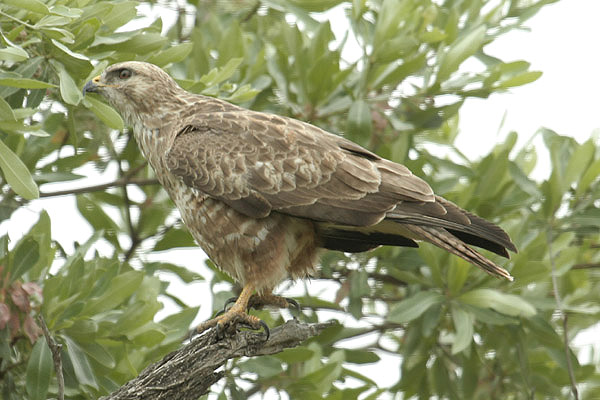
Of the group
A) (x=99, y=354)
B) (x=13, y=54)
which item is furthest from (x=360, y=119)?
(x=13, y=54)

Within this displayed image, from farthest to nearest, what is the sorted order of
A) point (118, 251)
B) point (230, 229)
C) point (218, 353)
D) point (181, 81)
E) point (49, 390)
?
point (118, 251) → point (181, 81) → point (49, 390) → point (230, 229) → point (218, 353)

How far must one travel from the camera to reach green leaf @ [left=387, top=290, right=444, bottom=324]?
580 cm

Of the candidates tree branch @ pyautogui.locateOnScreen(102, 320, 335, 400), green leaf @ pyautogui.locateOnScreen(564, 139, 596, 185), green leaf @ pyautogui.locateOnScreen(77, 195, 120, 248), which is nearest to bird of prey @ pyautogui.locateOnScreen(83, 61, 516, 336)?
tree branch @ pyautogui.locateOnScreen(102, 320, 335, 400)

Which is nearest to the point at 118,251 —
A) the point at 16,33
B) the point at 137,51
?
the point at 137,51

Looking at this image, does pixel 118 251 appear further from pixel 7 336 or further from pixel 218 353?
pixel 218 353

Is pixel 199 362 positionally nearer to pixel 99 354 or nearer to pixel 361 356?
pixel 99 354

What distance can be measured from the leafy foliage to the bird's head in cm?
9

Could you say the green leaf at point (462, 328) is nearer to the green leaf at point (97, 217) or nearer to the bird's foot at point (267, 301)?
the bird's foot at point (267, 301)

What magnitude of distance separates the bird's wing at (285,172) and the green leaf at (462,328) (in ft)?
4.10

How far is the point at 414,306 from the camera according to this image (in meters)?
5.86

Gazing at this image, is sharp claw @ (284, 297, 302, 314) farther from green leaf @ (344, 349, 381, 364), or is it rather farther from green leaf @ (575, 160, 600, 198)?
green leaf @ (575, 160, 600, 198)

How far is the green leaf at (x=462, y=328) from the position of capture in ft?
18.6

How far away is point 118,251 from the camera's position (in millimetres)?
6379

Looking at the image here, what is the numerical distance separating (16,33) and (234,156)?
3.83 feet
